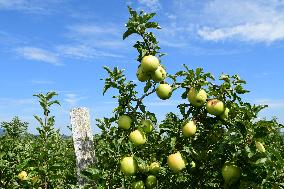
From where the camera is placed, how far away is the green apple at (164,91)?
487cm

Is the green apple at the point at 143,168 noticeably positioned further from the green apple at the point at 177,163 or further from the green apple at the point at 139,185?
the green apple at the point at 177,163

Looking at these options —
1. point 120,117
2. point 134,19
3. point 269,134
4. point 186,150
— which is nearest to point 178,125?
point 186,150

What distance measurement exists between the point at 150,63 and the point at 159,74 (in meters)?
0.26

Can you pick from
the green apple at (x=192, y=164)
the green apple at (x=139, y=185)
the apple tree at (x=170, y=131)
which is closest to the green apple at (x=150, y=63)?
the apple tree at (x=170, y=131)

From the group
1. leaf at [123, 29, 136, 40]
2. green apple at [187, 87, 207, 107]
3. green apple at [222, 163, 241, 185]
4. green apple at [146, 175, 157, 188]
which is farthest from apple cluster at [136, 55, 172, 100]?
green apple at [222, 163, 241, 185]

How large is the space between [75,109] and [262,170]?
2.28m

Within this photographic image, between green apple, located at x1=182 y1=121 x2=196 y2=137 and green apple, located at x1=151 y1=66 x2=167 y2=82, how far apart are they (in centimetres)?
67

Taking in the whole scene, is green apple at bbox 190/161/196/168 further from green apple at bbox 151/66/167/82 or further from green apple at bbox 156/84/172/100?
green apple at bbox 151/66/167/82

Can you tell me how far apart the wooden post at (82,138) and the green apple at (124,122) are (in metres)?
0.39

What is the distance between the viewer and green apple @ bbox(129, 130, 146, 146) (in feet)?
15.4

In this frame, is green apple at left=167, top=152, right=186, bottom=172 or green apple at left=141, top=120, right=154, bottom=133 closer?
green apple at left=167, top=152, right=186, bottom=172

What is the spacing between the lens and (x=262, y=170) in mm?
4180

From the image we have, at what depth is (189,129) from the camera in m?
4.65

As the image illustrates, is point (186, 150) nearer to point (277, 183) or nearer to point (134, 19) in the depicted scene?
point (277, 183)
